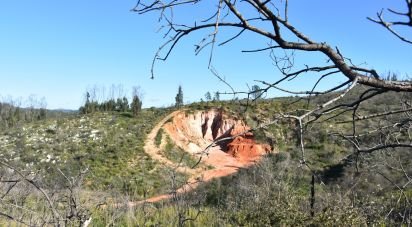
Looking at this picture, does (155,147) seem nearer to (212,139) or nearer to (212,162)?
(212,162)

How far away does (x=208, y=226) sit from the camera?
718 centimetres

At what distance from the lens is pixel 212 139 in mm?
37312

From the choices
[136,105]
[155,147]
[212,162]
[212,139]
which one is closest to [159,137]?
[155,147]

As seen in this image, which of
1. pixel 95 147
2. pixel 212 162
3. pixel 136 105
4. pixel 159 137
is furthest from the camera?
pixel 136 105

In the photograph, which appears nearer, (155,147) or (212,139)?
(155,147)

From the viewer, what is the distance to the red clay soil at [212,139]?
104ft

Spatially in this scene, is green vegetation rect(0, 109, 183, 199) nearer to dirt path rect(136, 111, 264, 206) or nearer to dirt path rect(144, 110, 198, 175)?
dirt path rect(144, 110, 198, 175)

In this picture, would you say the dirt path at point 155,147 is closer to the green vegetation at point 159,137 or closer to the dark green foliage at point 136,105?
the green vegetation at point 159,137

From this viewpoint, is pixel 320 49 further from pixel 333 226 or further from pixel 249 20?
pixel 333 226

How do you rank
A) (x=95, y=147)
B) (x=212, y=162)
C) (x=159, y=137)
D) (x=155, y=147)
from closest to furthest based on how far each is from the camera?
(x=212, y=162), (x=95, y=147), (x=155, y=147), (x=159, y=137)

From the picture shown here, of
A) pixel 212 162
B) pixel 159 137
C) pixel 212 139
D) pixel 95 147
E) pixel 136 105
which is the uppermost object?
pixel 136 105

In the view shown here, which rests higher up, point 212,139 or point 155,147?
point 212,139

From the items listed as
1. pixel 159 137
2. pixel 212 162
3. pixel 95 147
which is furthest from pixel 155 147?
pixel 212 162

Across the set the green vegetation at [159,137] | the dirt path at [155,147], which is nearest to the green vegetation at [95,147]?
the dirt path at [155,147]
